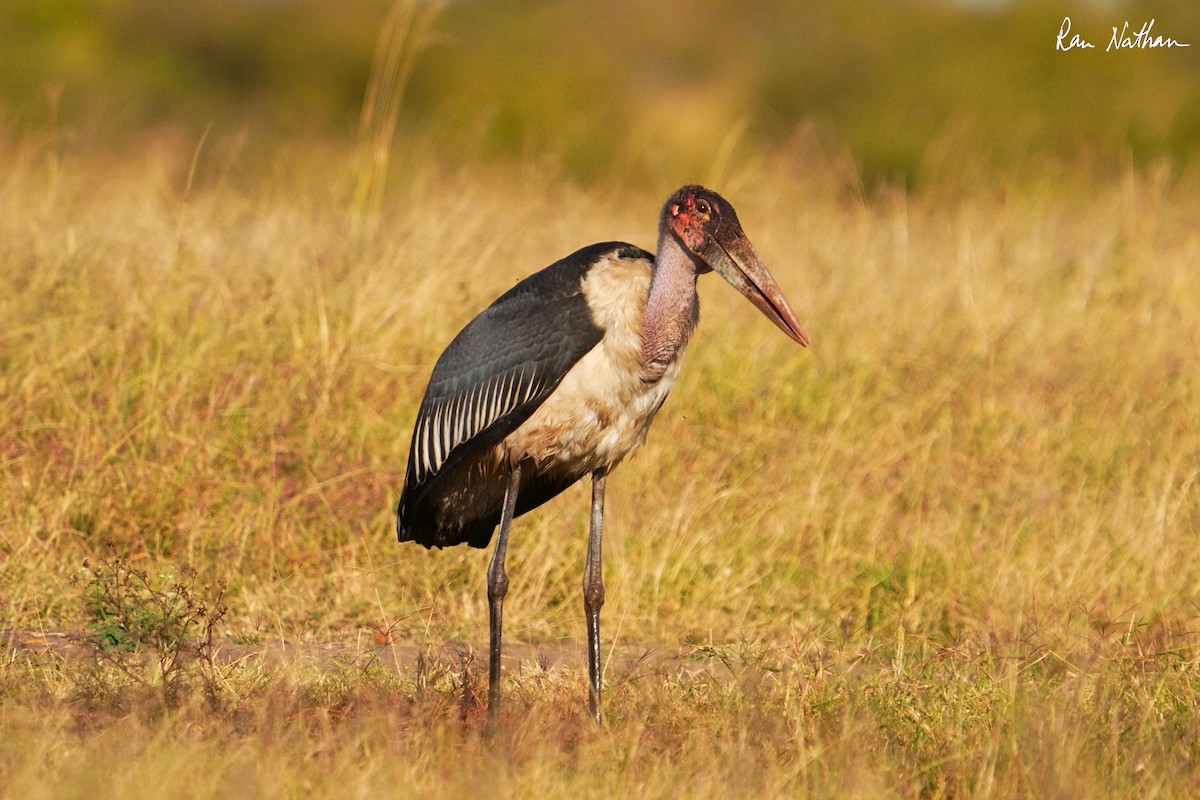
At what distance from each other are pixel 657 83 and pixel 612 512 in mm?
18503

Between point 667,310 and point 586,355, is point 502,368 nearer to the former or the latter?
point 586,355

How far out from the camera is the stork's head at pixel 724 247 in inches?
142

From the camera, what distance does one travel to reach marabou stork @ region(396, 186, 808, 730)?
11.8 feet

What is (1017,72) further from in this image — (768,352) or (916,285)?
(768,352)

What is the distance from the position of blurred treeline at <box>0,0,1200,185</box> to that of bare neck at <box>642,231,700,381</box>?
599cm

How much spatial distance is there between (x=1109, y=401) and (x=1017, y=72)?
1158 cm

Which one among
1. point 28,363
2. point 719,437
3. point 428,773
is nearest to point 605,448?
point 428,773

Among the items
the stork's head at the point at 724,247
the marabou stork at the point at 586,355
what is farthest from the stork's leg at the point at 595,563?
the stork's head at the point at 724,247

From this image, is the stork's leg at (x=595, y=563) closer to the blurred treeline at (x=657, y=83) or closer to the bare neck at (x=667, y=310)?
the bare neck at (x=667, y=310)

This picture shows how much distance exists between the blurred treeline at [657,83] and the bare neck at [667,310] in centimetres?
599

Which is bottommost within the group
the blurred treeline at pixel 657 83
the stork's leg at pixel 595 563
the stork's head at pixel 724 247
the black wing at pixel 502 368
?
the stork's leg at pixel 595 563

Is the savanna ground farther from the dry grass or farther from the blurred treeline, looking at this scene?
the blurred treeline

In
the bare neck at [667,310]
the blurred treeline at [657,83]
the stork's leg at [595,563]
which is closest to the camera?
the bare neck at [667,310]

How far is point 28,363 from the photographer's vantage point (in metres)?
5.07
